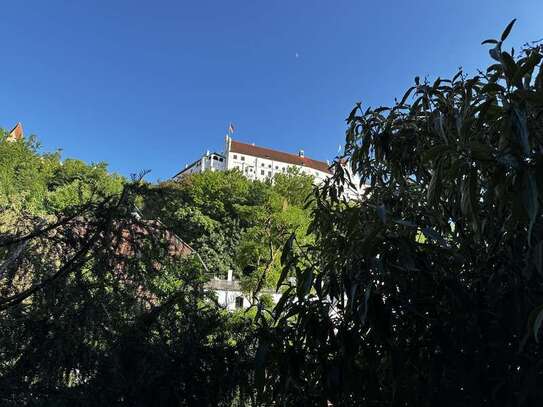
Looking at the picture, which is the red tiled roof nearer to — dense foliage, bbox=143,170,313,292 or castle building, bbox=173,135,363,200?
castle building, bbox=173,135,363,200

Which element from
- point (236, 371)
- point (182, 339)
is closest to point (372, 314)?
point (236, 371)

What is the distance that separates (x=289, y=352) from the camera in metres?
1.90

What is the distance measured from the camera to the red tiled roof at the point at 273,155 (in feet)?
259

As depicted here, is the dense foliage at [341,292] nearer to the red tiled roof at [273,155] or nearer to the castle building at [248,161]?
Answer: the castle building at [248,161]

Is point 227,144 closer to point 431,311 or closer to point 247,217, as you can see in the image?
point 247,217

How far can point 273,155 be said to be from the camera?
83.3 meters

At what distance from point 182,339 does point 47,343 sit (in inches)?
25.6

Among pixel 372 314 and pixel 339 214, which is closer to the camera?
pixel 372 314

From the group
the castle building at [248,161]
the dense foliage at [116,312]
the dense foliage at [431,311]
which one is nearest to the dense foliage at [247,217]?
the dense foliage at [116,312]

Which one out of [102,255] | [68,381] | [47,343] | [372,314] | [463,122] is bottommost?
[68,381]

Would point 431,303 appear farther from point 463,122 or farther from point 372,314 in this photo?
point 463,122

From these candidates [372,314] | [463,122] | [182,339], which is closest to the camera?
[463,122]

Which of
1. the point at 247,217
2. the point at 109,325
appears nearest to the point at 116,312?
the point at 109,325

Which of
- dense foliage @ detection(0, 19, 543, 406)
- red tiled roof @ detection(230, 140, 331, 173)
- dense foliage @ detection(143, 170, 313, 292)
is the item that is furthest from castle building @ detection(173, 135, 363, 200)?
dense foliage @ detection(0, 19, 543, 406)
